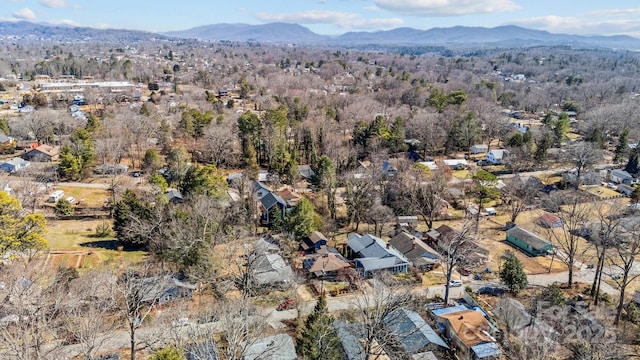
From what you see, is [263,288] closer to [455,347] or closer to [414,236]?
[455,347]

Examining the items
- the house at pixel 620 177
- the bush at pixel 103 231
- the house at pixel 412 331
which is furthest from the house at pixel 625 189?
the bush at pixel 103 231

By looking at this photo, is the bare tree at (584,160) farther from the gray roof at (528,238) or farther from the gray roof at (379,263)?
the gray roof at (379,263)

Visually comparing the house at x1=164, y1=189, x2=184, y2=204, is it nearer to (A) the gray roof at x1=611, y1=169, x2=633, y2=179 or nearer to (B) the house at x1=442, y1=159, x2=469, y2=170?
(B) the house at x1=442, y1=159, x2=469, y2=170

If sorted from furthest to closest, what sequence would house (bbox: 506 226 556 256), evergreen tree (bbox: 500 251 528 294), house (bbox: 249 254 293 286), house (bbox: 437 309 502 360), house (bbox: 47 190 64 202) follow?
1. house (bbox: 47 190 64 202)
2. house (bbox: 506 226 556 256)
3. house (bbox: 249 254 293 286)
4. evergreen tree (bbox: 500 251 528 294)
5. house (bbox: 437 309 502 360)

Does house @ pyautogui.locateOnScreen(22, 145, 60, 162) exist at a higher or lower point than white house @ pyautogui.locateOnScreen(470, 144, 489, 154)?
higher

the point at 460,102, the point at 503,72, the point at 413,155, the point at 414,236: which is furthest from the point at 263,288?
the point at 503,72

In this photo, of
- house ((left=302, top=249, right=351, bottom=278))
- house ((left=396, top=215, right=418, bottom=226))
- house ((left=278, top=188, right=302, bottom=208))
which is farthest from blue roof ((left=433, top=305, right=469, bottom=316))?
house ((left=278, top=188, right=302, bottom=208))

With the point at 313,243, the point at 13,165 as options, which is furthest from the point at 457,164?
the point at 13,165
